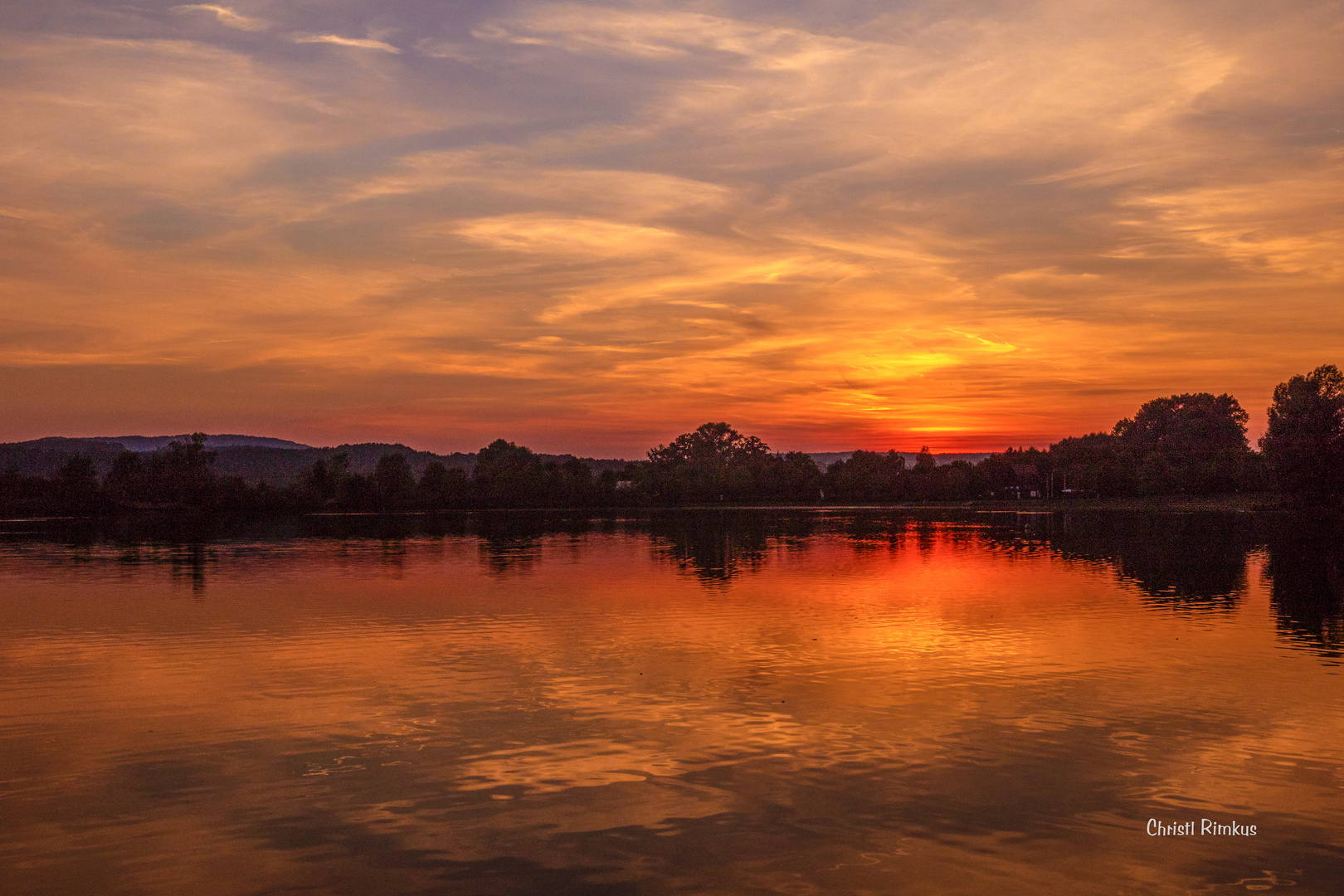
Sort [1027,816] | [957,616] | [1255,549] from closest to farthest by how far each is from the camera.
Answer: [1027,816] < [957,616] < [1255,549]

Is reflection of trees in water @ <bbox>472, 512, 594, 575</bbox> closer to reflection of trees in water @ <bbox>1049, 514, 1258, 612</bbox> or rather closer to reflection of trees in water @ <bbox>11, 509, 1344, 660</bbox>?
reflection of trees in water @ <bbox>11, 509, 1344, 660</bbox>

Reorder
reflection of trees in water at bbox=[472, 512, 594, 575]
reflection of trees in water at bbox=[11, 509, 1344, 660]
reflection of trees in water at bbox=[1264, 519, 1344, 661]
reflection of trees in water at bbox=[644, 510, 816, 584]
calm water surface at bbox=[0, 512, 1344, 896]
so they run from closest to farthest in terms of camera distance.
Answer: calm water surface at bbox=[0, 512, 1344, 896]
reflection of trees in water at bbox=[1264, 519, 1344, 661]
reflection of trees in water at bbox=[11, 509, 1344, 660]
reflection of trees in water at bbox=[644, 510, 816, 584]
reflection of trees in water at bbox=[472, 512, 594, 575]

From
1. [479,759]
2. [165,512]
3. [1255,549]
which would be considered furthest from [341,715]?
[165,512]

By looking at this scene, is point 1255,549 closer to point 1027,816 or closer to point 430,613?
point 430,613

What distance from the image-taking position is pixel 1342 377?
137 m

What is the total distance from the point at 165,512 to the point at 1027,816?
214m

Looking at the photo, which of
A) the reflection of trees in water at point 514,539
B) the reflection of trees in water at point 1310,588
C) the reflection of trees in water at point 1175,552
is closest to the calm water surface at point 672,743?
the reflection of trees in water at point 1310,588

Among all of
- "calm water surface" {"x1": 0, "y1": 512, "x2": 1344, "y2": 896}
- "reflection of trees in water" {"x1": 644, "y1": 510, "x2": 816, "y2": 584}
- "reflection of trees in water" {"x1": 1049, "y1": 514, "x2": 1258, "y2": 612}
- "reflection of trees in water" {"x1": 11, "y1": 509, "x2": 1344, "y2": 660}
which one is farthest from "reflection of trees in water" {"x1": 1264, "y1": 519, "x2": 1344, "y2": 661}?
"reflection of trees in water" {"x1": 644, "y1": 510, "x2": 816, "y2": 584}

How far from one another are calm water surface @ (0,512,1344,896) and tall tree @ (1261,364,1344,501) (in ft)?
309

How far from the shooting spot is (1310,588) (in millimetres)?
46188

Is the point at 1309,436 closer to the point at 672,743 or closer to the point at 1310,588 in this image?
the point at 1310,588

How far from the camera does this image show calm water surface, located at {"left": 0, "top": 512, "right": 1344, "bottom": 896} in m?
13.8

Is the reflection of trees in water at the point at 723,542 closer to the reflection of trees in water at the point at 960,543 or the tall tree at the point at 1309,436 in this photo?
the reflection of trees in water at the point at 960,543

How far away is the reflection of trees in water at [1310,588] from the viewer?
3266 centimetres
